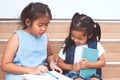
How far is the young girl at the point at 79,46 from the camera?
67.4 inches

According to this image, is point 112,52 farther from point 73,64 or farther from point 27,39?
point 27,39

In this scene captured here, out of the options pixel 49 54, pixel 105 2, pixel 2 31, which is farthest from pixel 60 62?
pixel 105 2

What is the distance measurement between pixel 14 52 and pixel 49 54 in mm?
297

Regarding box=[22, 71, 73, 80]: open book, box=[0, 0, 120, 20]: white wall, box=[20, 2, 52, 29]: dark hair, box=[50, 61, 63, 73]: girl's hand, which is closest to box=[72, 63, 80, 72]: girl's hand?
box=[50, 61, 63, 73]: girl's hand

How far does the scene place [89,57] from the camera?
1720 mm

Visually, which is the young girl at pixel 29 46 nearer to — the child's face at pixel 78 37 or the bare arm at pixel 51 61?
the bare arm at pixel 51 61

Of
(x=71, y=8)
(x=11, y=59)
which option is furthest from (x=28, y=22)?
(x=71, y=8)

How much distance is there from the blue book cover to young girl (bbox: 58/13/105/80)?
2 cm

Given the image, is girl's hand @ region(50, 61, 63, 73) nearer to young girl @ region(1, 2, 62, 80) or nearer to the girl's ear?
young girl @ region(1, 2, 62, 80)

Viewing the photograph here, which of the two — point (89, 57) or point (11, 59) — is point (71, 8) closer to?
point (89, 57)

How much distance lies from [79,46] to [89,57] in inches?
4.9

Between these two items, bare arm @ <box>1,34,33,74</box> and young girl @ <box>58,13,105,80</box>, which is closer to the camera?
bare arm @ <box>1,34,33,74</box>

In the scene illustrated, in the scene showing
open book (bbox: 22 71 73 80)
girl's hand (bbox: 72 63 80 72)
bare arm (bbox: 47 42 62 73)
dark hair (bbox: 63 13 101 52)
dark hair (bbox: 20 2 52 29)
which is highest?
dark hair (bbox: 20 2 52 29)

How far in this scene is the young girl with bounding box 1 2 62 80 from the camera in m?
1.59
